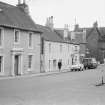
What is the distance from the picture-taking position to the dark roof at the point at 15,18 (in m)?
32.0

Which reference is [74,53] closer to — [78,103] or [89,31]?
[89,31]

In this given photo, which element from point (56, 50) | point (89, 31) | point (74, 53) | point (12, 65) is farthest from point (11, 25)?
point (89, 31)

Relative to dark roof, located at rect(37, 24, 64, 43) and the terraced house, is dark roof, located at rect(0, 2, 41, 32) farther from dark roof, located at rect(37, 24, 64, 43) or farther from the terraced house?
dark roof, located at rect(37, 24, 64, 43)

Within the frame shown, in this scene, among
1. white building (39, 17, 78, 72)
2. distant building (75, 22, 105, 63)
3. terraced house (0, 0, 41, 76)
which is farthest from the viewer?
distant building (75, 22, 105, 63)

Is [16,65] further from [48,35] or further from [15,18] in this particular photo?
[48,35]

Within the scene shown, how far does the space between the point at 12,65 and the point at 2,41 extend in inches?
132

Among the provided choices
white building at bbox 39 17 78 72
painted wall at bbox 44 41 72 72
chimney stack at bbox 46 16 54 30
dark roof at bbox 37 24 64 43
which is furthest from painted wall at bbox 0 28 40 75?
chimney stack at bbox 46 16 54 30

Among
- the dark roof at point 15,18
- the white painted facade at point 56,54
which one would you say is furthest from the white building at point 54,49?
the dark roof at point 15,18

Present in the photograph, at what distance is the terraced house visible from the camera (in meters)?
30.7

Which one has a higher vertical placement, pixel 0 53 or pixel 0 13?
pixel 0 13

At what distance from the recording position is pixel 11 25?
31.6m

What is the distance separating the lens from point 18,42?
3312 cm

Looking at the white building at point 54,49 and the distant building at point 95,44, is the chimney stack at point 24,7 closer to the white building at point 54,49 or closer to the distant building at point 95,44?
the white building at point 54,49

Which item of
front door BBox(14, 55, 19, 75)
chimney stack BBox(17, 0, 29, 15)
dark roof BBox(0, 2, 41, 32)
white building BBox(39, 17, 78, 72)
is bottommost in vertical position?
front door BBox(14, 55, 19, 75)
